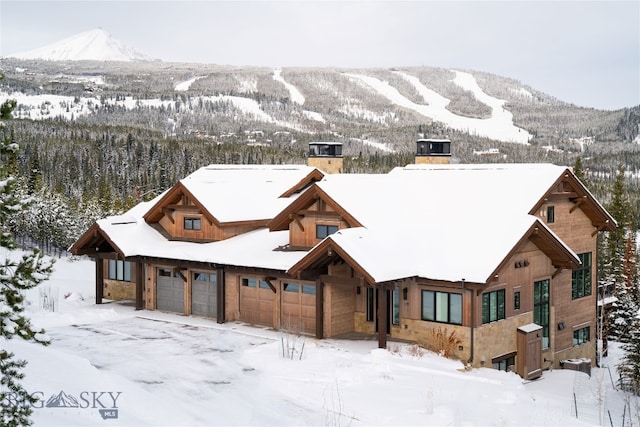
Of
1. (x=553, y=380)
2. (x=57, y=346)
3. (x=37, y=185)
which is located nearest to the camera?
(x=57, y=346)

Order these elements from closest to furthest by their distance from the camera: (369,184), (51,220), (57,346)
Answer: (57,346), (369,184), (51,220)

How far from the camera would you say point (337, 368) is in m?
20.6

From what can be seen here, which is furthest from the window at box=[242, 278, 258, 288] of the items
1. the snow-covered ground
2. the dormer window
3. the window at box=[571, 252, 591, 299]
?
the window at box=[571, 252, 591, 299]

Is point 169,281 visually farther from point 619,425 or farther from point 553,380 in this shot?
point 619,425

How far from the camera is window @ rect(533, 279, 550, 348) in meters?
27.0

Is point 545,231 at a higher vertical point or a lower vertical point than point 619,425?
higher

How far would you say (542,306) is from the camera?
90.1 ft

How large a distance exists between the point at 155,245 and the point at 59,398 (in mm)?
17849

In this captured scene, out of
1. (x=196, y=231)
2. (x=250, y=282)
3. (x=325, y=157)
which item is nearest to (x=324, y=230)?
(x=250, y=282)

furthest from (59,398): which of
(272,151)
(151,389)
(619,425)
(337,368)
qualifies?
(272,151)

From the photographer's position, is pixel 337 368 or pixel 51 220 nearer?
pixel 337 368

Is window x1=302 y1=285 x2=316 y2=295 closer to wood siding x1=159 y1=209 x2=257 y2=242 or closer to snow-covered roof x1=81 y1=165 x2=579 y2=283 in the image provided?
snow-covered roof x1=81 y1=165 x2=579 y2=283

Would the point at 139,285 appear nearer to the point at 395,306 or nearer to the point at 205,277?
the point at 205,277

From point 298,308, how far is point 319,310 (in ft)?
5.21
